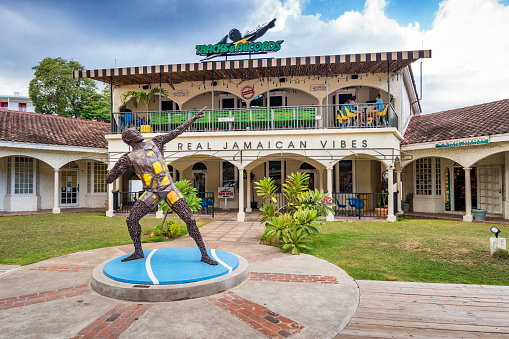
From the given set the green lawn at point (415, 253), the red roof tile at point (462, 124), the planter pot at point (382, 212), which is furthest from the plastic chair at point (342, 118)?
the green lawn at point (415, 253)

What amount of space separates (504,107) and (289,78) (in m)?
9.40

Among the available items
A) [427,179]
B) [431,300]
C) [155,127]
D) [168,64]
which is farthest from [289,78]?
[431,300]

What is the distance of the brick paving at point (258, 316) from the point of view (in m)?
3.31

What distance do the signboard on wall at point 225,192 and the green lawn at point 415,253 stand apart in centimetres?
690

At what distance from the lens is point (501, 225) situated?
36.1 feet

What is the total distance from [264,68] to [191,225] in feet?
32.0

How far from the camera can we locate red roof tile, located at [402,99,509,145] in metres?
12.2

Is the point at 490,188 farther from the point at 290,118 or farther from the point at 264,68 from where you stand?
the point at 264,68

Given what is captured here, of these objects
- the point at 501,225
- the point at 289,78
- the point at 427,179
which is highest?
the point at 289,78

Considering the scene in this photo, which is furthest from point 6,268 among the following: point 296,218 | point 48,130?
point 48,130

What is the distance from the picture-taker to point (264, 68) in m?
13.3

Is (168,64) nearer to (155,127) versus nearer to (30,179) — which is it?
(155,127)

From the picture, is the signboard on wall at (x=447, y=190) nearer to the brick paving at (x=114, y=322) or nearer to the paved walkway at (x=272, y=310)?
the paved walkway at (x=272, y=310)

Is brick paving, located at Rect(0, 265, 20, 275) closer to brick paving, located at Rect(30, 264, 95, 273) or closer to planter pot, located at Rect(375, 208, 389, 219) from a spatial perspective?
brick paving, located at Rect(30, 264, 95, 273)
